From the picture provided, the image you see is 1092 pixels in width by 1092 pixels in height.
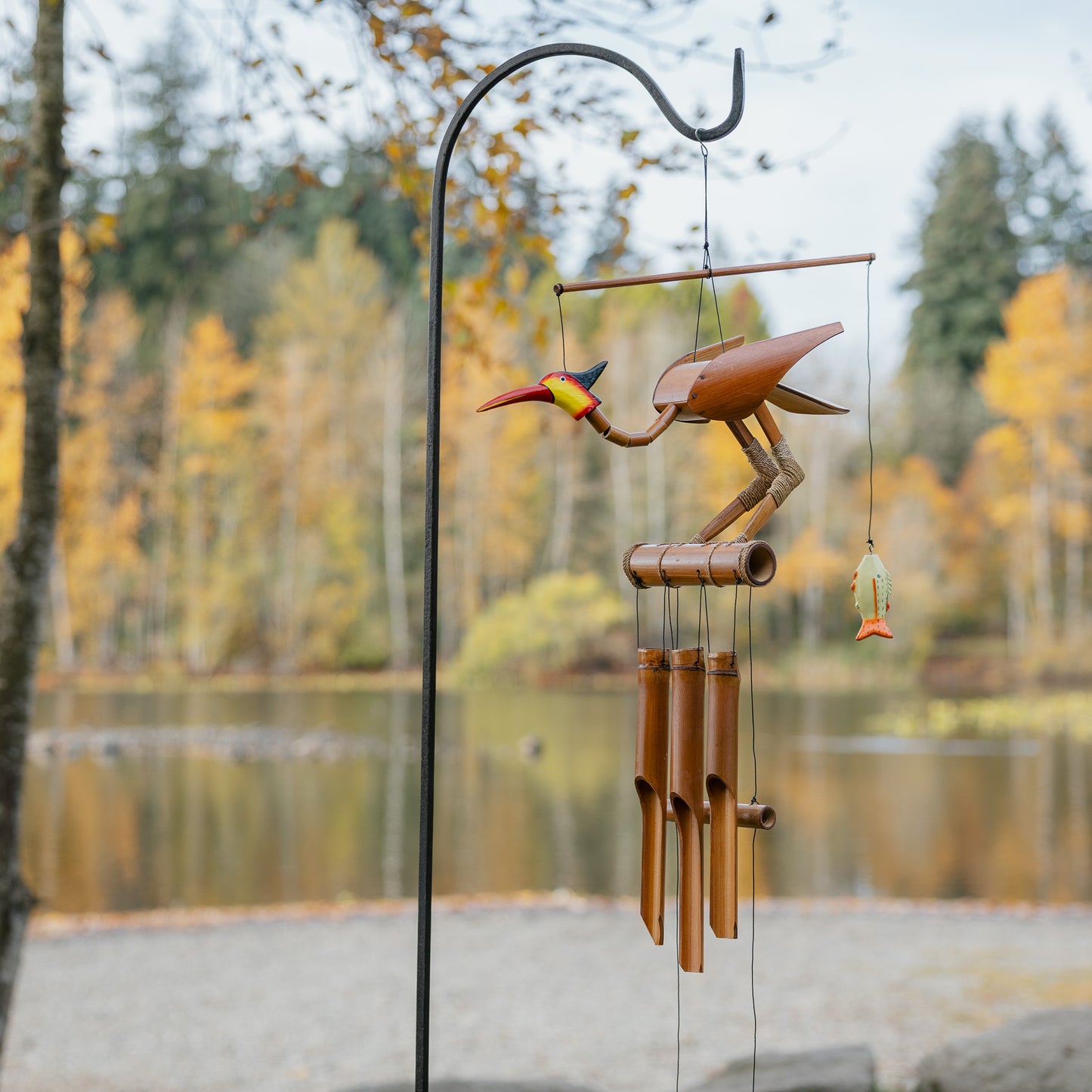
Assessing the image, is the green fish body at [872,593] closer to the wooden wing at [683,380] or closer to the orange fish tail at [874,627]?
the orange fish tail at [874,627]

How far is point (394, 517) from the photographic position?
20.8 metres

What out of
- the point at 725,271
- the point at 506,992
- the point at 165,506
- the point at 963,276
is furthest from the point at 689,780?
the point at 963,276

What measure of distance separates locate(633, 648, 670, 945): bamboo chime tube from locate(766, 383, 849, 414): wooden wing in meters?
0.43

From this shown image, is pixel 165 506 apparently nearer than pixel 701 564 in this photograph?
No

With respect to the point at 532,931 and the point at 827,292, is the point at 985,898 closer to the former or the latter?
the point at 532,931

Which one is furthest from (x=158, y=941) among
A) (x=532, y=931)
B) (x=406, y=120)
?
(x=406, y=120)

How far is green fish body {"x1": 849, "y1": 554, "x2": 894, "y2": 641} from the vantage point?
5.81 feet

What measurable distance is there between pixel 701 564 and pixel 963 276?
23202 mm

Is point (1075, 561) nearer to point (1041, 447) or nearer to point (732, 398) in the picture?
point (1041, 447)

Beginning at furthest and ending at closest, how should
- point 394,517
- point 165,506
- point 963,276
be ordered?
1. point 963,276
2. point 394,517
3. point 165,506

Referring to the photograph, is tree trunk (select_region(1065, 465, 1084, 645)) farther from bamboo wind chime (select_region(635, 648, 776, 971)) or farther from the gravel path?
bamboo wind chime (select_region(635, 648, 776, 971))

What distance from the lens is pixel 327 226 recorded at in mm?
21484

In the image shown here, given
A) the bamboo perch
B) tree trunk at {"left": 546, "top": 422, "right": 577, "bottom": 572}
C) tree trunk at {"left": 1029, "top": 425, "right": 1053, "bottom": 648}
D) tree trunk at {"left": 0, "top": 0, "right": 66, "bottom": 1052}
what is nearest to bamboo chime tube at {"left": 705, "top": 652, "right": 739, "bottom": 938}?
the bamboo perch

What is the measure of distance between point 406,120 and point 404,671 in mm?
17052
